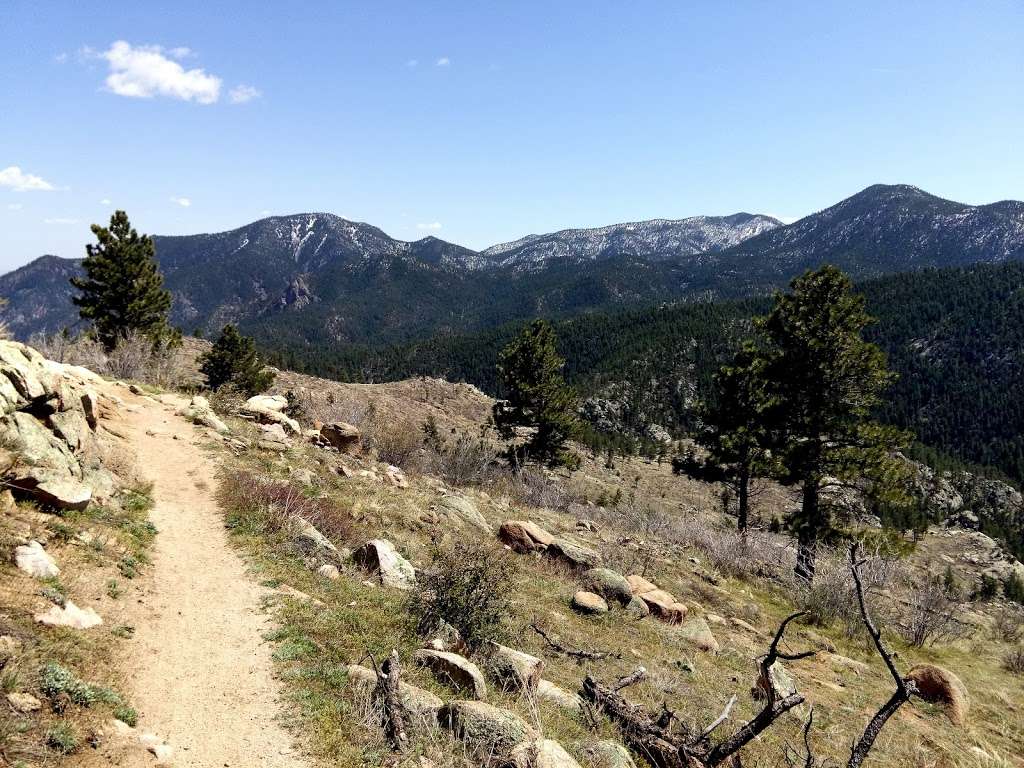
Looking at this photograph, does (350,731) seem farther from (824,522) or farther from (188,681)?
(824,522)

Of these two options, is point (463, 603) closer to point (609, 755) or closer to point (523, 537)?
point (609, 755)

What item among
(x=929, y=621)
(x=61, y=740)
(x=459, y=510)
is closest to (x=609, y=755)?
(x=61, y=740)

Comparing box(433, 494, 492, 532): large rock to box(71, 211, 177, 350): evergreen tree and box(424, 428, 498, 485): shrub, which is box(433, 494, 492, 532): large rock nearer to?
box(424, 428, 498, 485): shrub

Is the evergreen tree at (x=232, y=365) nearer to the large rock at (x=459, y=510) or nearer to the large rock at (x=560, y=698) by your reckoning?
the large rock at (x=459, y=510)

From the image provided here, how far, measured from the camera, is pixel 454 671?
23.4ft

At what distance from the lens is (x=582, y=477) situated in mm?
61844

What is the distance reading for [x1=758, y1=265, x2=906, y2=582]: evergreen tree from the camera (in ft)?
69.8

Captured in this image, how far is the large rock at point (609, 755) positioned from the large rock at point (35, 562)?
7.24m

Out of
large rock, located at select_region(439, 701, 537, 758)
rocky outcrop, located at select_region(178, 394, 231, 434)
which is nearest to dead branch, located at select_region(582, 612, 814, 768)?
large rock, located at select_region(439, 701, 537, 758)

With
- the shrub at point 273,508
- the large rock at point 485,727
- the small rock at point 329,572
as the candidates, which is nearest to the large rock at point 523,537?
the shrub at point 273,508

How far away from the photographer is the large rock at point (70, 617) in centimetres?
611

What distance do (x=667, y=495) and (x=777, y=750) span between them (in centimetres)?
6211

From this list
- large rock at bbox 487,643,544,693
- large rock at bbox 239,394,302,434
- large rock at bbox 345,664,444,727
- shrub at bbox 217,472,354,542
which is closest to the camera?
large rock at bbox 345,664,444,727

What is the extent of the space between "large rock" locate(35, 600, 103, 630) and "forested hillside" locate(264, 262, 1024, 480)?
132 metres
